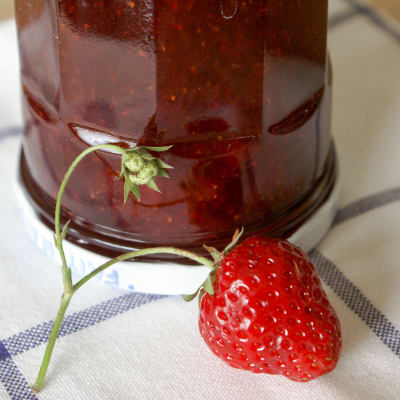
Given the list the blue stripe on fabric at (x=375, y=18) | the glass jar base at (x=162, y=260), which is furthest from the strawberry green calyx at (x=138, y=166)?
the blue stripe on fabric at (x=375, y=18)

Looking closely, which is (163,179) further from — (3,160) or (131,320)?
(3,160)

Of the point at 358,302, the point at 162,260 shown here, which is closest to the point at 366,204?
the point at 358,302

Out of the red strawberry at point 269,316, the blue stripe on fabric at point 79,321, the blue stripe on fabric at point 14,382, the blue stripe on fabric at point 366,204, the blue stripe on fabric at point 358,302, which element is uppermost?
the red strawberry at point 269,316

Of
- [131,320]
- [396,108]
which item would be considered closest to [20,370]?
[131,320]

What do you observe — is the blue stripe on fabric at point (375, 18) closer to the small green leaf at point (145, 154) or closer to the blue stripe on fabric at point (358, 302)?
the blue stripe on fabric at point (358, 302)

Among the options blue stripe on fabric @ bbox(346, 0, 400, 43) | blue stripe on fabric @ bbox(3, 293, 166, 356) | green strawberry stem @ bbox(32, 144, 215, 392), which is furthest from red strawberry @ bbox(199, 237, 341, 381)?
blue stripe on fabric @ bbox(346, 0, 400, 43)
